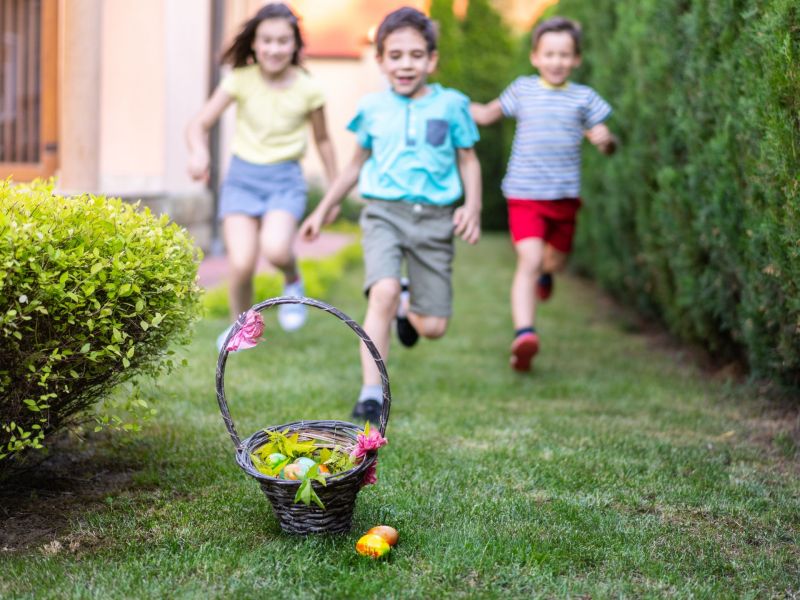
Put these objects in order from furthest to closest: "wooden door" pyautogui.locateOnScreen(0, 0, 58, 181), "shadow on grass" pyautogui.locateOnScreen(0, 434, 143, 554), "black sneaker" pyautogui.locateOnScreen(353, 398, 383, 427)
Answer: "wooden door" pyautogui.locateOnScreen(0, 0, 58, 181)
"black sneaker" pyautogui.locateOnScreen(353, 398, 383, 427)
"shadow on grass" pyautogui.locateOnScreen(0, 434, 143, 554)

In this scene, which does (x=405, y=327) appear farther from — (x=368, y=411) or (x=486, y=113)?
(x=486, y=113)

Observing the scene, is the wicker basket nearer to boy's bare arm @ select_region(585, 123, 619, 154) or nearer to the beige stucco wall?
boy's bare arm @ select_region(585, 123, 619, 154)

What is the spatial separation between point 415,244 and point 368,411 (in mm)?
769

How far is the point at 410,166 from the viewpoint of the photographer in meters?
3.92

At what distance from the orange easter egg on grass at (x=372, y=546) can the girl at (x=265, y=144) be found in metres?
2.69

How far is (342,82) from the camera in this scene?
15.1m

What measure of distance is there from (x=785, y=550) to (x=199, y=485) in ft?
5.68

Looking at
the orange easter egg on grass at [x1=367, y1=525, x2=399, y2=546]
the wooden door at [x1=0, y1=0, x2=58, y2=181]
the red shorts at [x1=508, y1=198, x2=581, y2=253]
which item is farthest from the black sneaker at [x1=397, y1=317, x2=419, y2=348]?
the wooden door at [x1=0, y1=0, x2=58, y2=181]

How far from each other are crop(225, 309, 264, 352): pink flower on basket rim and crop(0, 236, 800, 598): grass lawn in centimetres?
51

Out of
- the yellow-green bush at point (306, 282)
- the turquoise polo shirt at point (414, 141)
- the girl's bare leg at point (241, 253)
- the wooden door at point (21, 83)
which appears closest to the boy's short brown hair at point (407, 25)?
the turquoise polo shirt at point (414, 141)

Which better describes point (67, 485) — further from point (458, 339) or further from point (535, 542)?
point (458, 339)

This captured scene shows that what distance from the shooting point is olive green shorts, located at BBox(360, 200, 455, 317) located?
12.7 ft

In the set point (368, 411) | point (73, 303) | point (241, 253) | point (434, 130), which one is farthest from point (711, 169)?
point (73, 303)

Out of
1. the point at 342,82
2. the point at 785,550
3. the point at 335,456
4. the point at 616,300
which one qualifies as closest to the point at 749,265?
the point at 785,550
